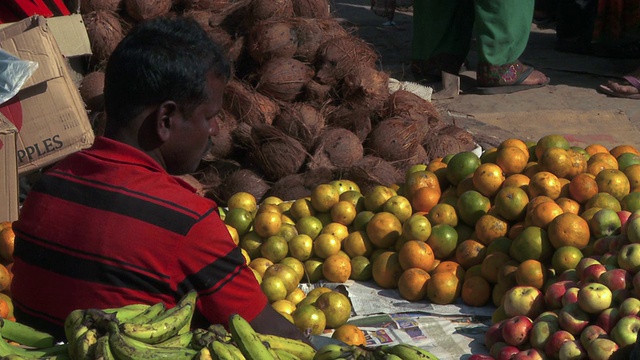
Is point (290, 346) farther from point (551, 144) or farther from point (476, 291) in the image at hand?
point (551, 144)

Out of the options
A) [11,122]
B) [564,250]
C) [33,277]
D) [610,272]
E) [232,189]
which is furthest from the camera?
[232,189]

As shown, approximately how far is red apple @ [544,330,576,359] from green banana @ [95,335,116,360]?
1.97 m

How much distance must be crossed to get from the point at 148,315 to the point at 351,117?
343 cm

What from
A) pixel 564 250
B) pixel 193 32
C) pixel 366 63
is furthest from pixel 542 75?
pixel 193 32

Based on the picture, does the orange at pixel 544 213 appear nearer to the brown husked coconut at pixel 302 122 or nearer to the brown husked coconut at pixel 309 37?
the brown husked coconut at pixel 302 122

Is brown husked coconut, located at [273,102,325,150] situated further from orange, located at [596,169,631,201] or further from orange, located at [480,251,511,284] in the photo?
orange, located at [596,169,631,201]

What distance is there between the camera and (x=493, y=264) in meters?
3.74

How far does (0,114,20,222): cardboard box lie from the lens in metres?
4.21

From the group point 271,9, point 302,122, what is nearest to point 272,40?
point 271,9

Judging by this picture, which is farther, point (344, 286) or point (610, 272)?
point (344, 286)

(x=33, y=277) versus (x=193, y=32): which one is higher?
(x=193, y=32)

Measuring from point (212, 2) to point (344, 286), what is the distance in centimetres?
270

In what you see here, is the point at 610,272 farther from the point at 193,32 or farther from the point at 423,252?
the point at 193,32

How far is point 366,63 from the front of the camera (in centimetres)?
535
